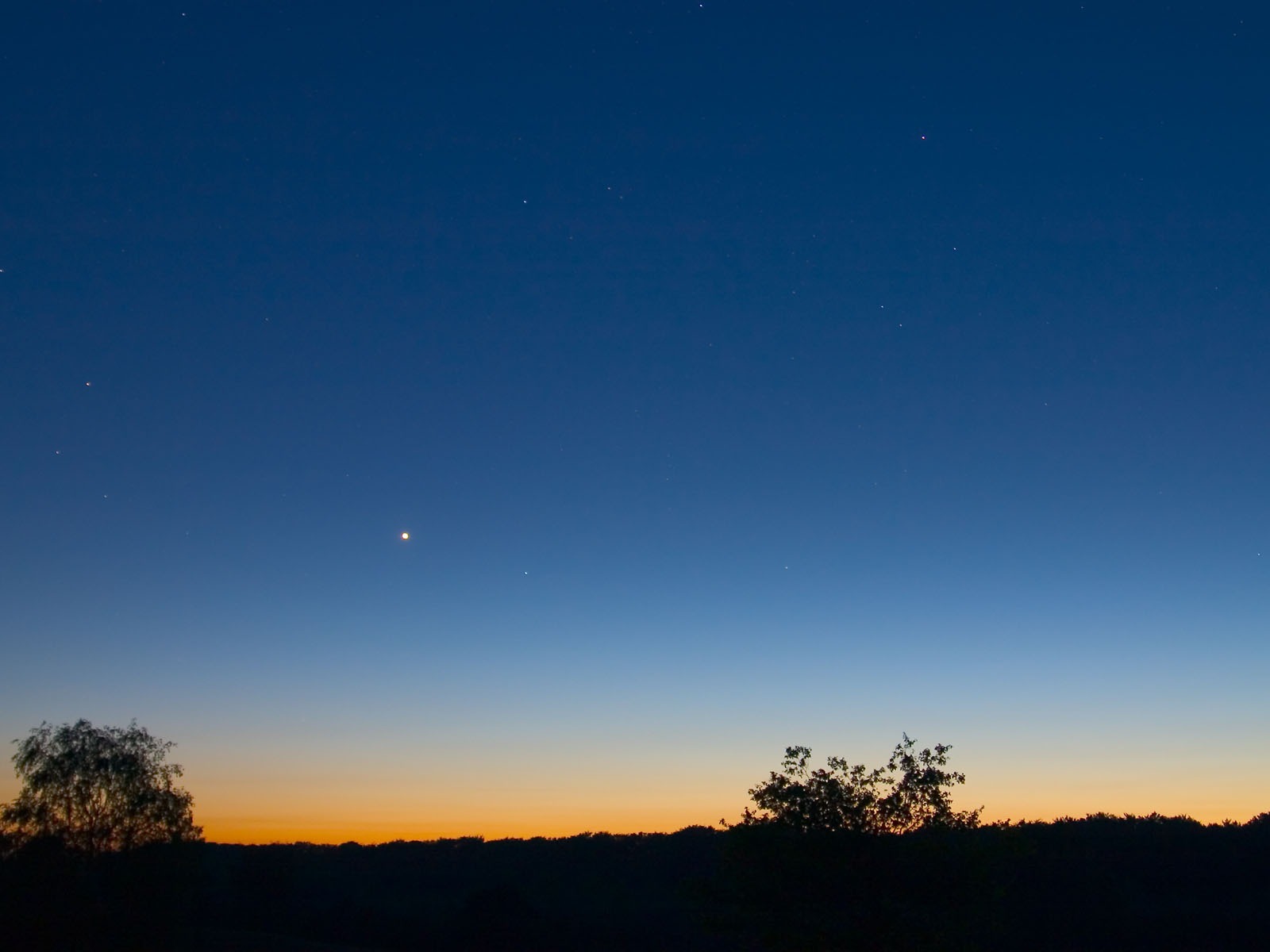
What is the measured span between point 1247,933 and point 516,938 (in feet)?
172

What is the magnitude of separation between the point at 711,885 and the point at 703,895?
561mm

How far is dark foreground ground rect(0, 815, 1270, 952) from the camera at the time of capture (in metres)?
38.4

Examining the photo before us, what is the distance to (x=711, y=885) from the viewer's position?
40156 millimetres

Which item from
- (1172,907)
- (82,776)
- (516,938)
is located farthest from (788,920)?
(1172,907)

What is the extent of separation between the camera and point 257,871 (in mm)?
81562

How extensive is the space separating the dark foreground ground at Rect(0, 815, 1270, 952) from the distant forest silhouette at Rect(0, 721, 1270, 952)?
0.13 metres

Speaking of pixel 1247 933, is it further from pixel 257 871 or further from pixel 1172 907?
pixel 257 871

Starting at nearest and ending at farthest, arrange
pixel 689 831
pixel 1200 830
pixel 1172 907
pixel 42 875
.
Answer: pixel 42 875
pixel 1172 907
pixel 1200 830
pixel 689 831

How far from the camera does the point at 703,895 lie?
131ft

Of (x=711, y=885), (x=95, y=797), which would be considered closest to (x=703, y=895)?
(x=711, y=885)

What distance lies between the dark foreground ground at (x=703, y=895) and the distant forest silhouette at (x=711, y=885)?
13 centimetres

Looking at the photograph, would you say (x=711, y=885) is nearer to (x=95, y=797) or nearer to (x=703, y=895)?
(x=703, y=895)

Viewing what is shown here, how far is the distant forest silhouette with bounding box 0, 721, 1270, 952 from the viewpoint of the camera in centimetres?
3850

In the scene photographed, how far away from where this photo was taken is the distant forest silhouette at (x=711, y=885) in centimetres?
3850
